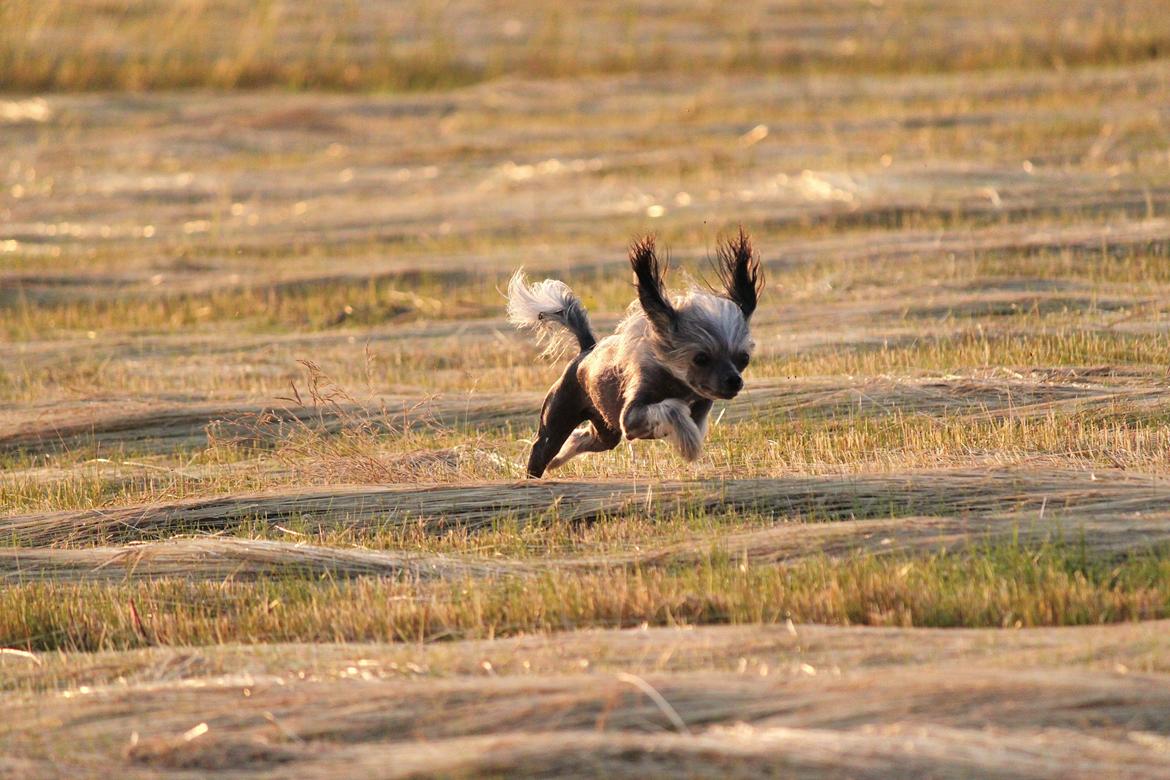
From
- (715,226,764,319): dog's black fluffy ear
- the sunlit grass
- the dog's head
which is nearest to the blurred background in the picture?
(715,226,764,319): dog's black fluffy ear

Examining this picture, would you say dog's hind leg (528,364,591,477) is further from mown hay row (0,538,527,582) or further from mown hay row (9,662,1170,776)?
mown hay row (9,662,1170,776)

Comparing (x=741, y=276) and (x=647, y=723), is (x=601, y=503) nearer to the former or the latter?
(x=741, y=276)

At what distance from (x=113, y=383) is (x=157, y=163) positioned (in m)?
15.1

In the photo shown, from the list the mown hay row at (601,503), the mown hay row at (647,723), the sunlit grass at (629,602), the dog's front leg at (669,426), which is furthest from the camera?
the dog's front leg at (669,426)

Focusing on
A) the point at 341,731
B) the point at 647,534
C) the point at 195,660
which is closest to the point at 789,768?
the point at 341,731

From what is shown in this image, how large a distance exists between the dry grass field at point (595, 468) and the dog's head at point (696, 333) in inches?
18.7

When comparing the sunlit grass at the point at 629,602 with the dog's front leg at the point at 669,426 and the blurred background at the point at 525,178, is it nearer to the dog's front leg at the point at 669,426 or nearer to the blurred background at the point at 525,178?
the dog's front leg at the point at 669,426

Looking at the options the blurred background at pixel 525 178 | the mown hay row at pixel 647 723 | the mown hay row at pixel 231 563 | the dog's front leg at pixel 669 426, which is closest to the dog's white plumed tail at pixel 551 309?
the dog's front leg at pixel 669 426

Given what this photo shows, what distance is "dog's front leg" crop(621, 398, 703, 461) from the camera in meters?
7.21

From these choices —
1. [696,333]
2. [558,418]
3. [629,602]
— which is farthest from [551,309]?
A: [629,602]

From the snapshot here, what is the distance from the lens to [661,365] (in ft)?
24.5

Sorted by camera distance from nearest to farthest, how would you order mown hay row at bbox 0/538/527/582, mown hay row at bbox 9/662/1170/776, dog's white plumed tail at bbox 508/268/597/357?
1. mown hay row at bbox 9/662/1170/776
2. mown hay row at bbox 0/538/527/582
3. dog's white plumed tail at bbox 508/268/597/357

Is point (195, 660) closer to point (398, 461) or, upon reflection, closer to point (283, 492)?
point (283, 492)

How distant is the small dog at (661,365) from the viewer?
23.9 feet
